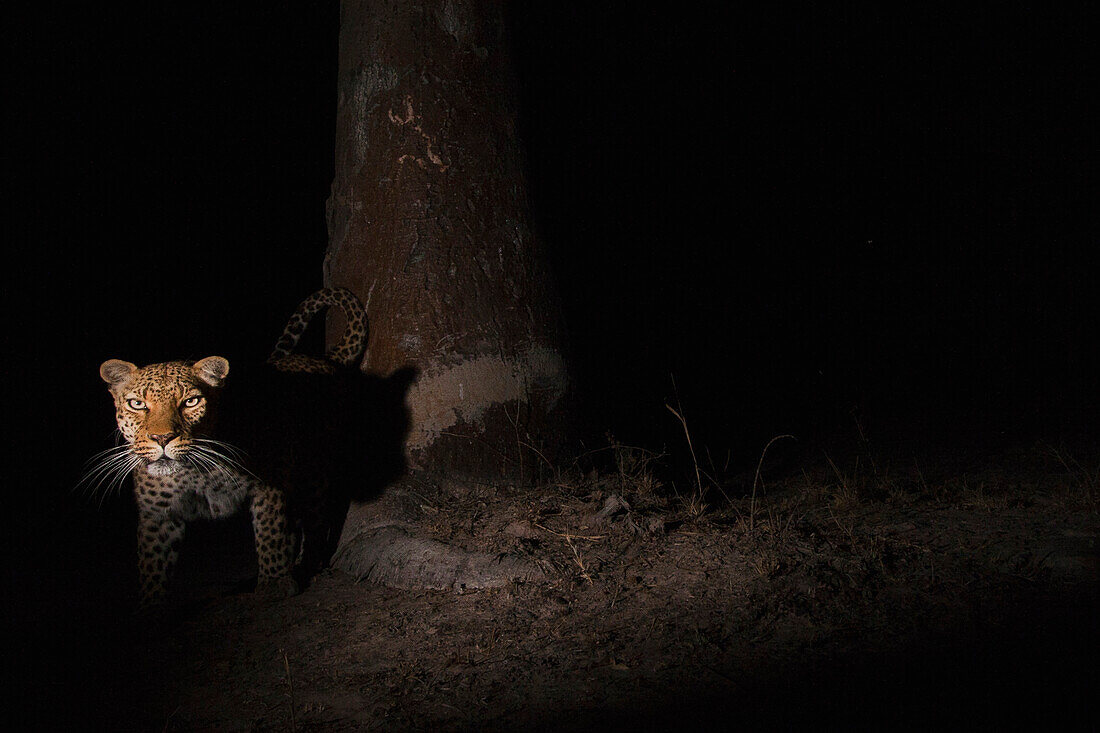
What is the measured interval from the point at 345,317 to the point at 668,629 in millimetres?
2710

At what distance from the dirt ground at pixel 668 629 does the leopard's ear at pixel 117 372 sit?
112 cm

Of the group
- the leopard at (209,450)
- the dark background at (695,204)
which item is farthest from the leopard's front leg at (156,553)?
the dark background at (695,204)

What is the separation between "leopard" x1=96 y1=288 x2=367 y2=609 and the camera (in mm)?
3768

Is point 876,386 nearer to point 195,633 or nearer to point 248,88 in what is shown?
point 195,633

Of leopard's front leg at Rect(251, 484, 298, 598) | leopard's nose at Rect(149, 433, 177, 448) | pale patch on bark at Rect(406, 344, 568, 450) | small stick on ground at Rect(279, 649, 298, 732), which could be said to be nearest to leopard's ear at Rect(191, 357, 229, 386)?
leopard's nose at Rect(149, 433, 177, 448)

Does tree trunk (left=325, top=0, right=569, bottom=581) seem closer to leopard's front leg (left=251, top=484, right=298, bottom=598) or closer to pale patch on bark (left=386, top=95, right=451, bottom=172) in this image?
pale patch on bark (left=386, top=95, right=451, bottom=172)

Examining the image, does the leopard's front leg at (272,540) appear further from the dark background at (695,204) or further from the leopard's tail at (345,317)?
the dark background at (695,204)

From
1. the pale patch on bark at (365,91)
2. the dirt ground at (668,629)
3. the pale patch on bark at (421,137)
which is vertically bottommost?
the dirt ground at (668,629)

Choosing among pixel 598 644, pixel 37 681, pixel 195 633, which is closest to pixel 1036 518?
pixel 598 644

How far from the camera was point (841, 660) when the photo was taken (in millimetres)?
2598

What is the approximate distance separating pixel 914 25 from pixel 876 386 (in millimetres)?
4856

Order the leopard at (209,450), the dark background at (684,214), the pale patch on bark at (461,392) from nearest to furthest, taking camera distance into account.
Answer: the leopard at (209,450), the pale patch on bark at (461,392), the dark background at (684,214)

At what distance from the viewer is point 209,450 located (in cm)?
387

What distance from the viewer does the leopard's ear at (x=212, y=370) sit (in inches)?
156
